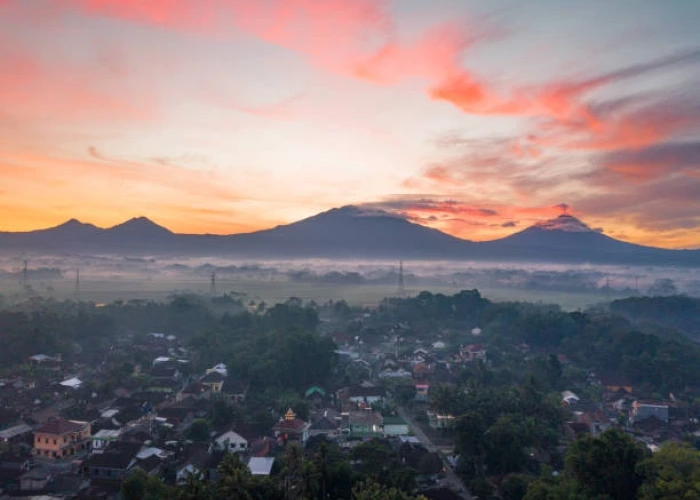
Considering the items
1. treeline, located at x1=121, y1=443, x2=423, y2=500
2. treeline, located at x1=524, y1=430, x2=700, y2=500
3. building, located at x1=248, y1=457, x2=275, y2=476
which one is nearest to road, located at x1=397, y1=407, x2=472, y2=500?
treeline, located at x1=524, y1=430, x2=700, y2=500

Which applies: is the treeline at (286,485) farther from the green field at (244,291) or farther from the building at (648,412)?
the green field at (244,291)

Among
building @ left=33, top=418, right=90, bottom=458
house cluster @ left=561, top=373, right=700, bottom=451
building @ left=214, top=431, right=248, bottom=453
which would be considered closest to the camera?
building @ left=33, top=418, right=90, bottom=458

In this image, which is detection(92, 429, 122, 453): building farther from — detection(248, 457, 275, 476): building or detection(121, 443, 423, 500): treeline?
detection(121, 443, 423, 500): treeline

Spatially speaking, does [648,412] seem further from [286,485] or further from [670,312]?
[670,312]

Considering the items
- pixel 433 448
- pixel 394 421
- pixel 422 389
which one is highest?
pixel 394 421

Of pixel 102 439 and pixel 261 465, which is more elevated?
pixel 261 465

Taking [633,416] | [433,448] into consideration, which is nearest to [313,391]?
[433,448]
